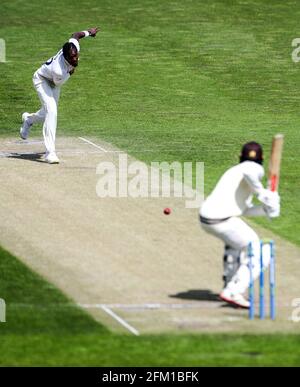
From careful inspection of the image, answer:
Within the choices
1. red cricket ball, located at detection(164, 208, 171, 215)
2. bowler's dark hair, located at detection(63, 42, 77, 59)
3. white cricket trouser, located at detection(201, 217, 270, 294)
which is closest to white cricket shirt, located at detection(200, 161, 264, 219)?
white cricket trouser, located at detection(201, 217, 270, 294)

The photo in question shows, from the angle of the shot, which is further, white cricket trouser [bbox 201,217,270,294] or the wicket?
white cricket trouser [bbox 201,217,270,294]

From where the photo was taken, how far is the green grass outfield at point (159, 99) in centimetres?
1502

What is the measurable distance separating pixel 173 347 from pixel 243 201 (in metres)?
2.66

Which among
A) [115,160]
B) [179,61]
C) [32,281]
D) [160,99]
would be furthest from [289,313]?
A: [179,61]

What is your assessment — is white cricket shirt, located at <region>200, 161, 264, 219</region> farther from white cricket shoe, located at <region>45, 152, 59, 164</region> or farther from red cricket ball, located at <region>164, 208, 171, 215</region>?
white cricket shoe, located at <region>45, 152, 59, 164</region>

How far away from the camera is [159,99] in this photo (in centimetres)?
3350

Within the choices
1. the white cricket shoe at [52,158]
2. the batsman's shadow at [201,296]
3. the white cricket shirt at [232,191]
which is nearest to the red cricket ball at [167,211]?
the batsman's shadow at [201,296]

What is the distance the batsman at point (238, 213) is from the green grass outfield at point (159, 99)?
1.33 m

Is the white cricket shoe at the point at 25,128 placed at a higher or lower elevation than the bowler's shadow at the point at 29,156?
higher

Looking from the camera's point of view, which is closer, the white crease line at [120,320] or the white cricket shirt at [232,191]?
the white crease line at [120,320]

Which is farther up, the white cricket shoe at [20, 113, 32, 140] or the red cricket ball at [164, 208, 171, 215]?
the white cricket shoe at [20, 113, 32, 140]

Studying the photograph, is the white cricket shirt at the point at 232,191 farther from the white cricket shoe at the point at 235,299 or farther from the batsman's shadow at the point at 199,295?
the batsman's shadow at the point at 199,295

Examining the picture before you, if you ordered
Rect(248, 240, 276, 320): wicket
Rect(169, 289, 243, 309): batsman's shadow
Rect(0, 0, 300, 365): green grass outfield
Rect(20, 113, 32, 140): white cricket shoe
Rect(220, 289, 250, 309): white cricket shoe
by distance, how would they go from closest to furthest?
Rect(0, 0, 300, 365): green grass outfield < Rect(248, 240, 276, 320): wicket < Rect(220, 289, 250, 309): white cricket shoe < Rect(169, 289, 243, 309): batsman's shadow < Rect(20, 113, 32, 140): white cricket shoe

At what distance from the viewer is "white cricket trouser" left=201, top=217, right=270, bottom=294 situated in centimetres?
1638
